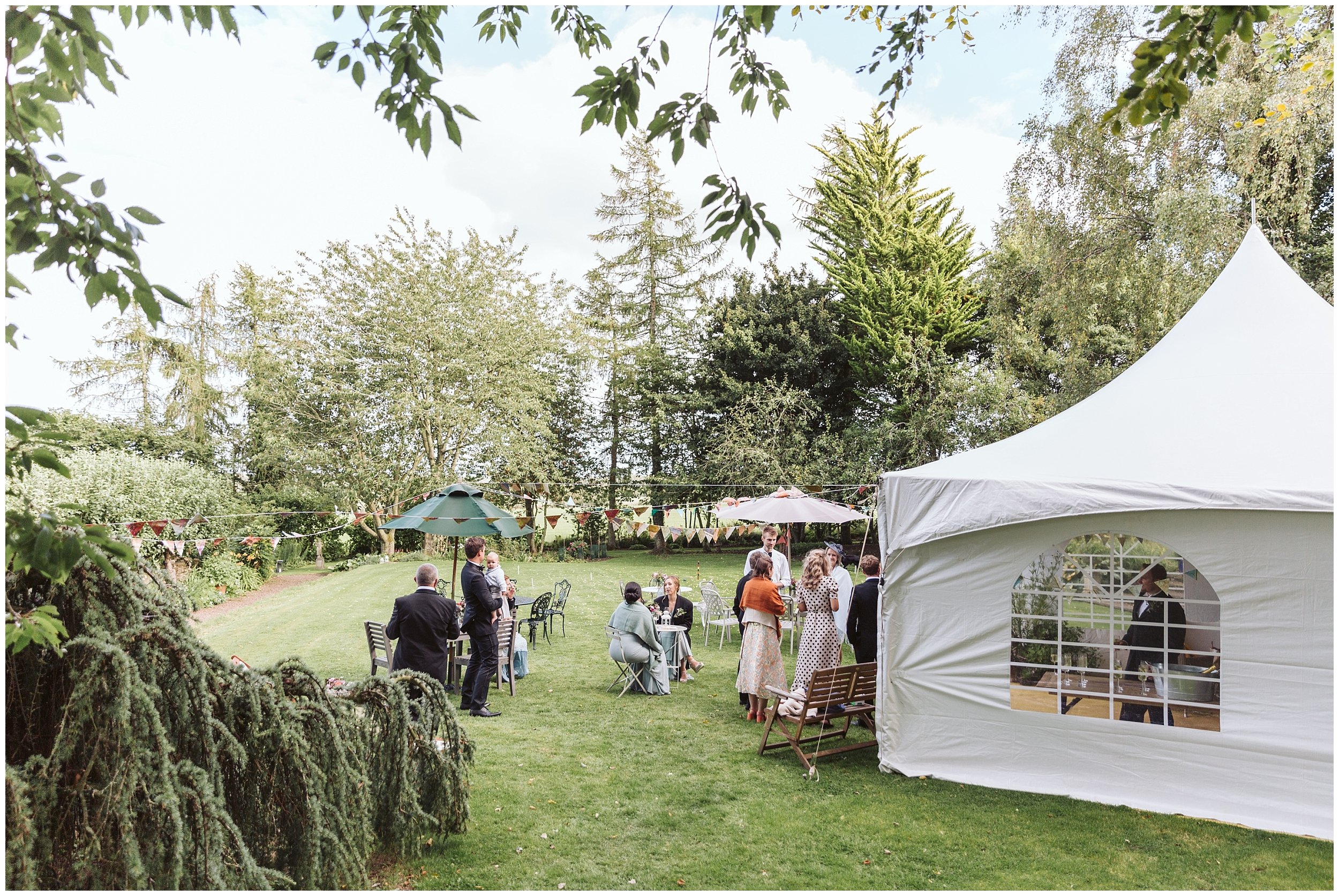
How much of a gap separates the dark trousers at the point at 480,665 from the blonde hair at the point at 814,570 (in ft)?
10.9

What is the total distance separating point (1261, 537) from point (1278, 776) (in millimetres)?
1590

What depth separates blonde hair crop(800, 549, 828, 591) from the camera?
7422 millimetres

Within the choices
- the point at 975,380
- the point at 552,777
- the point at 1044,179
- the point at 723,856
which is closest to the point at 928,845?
the point at 723,856

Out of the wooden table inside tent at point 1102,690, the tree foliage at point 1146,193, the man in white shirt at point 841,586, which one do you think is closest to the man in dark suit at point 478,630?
the man in white shirt at point 841,586

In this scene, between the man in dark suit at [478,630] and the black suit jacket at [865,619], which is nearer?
the black suit jacket at [865,619]

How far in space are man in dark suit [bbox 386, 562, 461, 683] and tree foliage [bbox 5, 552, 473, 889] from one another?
3113 mm

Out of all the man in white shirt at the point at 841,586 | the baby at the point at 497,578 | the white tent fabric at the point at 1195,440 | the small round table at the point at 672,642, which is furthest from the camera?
the small round table at the point at 672,642

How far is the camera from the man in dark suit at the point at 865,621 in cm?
751

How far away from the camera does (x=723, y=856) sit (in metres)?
4.91

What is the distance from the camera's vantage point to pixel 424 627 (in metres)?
7.13

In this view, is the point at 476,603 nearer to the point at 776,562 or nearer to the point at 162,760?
the point at 776,562

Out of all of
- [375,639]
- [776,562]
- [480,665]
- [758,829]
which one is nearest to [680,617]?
[776,562]

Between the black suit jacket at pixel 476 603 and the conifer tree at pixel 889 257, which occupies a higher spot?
the conifer tree at pixel 889 257

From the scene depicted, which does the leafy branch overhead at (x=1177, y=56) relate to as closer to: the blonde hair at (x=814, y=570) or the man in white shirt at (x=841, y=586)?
the blonde hair at (x=814, y=570)
